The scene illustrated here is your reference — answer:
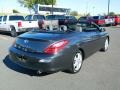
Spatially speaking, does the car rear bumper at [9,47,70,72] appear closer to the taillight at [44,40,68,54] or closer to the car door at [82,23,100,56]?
the taillight at [44,40,68,54]

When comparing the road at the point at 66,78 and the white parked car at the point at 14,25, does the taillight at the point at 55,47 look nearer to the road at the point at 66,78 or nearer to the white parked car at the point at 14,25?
the road at the point at 66,78

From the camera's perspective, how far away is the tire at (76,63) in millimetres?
5385

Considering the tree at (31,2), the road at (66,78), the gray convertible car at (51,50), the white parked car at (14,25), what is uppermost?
the tree at (31,2)

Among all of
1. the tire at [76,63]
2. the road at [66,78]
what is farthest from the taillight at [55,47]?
the road at [66,78]

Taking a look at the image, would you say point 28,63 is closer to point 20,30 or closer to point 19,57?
point 19,57

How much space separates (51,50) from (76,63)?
3.70 feet

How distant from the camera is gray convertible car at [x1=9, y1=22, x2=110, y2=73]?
189 inches

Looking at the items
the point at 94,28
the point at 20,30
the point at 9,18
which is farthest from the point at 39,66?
the point at 9,18

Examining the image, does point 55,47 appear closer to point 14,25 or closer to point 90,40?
point 90,40

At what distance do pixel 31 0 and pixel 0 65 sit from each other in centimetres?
5795

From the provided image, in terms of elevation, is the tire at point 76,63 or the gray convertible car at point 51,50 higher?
the gray convertible car at point 51,50

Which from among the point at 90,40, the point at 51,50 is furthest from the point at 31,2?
the point at 51,50

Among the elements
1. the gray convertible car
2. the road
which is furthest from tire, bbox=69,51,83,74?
the road

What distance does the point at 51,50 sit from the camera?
4828mm
